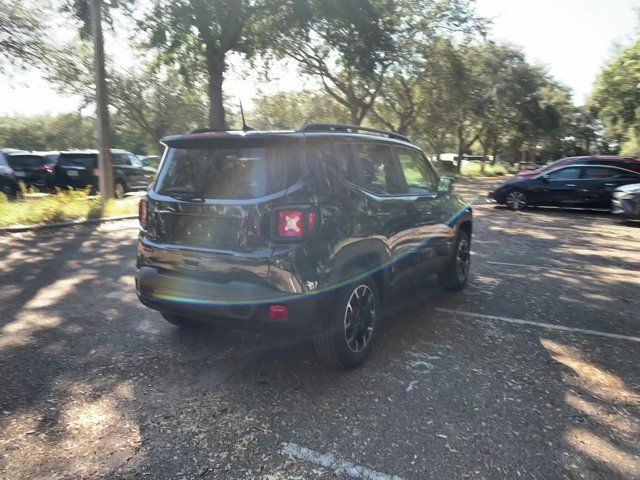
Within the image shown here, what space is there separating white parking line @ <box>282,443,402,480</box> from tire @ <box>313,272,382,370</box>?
2.79 feet

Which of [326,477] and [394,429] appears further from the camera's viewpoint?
[394,429]

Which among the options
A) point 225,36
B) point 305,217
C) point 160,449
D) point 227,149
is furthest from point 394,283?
point 225,36

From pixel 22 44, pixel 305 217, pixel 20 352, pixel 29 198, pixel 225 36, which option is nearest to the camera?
pixel 305 217

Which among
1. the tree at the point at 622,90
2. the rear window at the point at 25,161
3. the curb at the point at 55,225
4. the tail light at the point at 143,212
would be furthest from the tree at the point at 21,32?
the tree at the point at 622,90

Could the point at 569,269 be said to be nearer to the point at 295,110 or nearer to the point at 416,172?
the point at 416,172

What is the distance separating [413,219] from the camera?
4.54m

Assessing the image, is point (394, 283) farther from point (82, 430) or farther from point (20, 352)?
point (20, 352)

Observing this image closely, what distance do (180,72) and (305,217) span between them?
15.9 metres

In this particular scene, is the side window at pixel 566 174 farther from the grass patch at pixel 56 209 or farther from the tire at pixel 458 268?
the grass patch at pixel 56 209

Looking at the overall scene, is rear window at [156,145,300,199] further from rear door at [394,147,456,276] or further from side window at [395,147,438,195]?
side window at [395,147,438,195]

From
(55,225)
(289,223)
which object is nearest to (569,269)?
(289,223)

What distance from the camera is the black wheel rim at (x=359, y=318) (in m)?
3.66

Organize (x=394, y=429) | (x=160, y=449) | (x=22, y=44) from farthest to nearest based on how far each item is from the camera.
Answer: (x=22, y=44)
(x=394, y=429)
(x=160, y=449)

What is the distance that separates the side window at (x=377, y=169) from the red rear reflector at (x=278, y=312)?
1.23m
